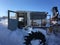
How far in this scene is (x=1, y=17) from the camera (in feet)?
29.1

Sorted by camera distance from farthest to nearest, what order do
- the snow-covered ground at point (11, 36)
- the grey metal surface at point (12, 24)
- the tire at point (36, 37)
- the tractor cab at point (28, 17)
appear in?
the tractor cab at point (28, 17), the grey metal surface at point (12, 24), the snow-covered ground at point (11, 36), the tire at point (36, 37)

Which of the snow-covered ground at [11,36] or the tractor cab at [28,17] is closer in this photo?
the snow-covered ground at [11,36]

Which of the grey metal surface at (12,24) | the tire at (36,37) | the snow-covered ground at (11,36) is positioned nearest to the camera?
the tire at (36,37)

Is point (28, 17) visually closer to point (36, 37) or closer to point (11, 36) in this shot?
point (11, 36)

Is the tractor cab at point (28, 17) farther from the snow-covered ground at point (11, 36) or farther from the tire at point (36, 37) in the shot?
the tire at point (36, 37)

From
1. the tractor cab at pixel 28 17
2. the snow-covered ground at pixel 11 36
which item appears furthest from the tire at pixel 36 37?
the tractor cab at pixel 28 17

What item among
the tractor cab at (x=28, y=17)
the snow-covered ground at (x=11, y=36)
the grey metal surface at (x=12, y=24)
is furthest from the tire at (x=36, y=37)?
the tractor cab at (x=28, y=17)

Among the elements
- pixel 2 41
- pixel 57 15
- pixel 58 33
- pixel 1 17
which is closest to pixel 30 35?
pixel 2 41

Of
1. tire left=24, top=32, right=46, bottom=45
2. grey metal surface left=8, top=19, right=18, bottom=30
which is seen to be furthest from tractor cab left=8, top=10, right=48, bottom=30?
tire left=24, top=32, right=46, bottom=45

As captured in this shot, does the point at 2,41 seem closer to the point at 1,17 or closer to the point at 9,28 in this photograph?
the point at 9,28

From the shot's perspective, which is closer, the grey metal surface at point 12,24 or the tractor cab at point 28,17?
the grey metal surface at point 12,24

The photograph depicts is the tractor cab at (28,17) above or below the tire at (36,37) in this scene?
above

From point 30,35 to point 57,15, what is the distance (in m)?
5.35

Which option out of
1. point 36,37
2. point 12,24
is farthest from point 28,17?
point 36,37
